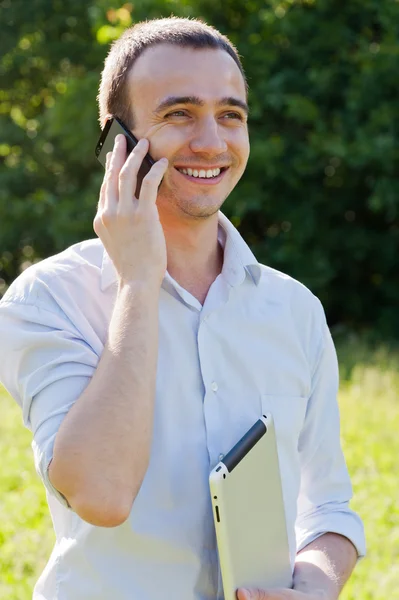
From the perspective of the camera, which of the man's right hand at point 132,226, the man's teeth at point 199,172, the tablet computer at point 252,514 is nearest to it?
the tablet computer at point 252,514

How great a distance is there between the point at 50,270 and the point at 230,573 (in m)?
0.74

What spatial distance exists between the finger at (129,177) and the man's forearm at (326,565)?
91 centimetres

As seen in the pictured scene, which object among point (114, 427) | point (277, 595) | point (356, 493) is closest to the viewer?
point (114, 427)

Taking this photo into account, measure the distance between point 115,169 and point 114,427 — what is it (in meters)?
0.62

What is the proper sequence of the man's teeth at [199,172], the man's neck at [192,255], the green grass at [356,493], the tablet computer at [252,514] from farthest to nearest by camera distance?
the green grass at [356,493] → the man's neck at [192,255] → the man's teeth at [199,172] → the tablet computer at [252,514]

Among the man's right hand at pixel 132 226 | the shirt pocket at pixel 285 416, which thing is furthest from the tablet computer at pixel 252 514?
the man's right hand at pixel 132 226

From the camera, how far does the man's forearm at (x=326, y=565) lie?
72.5 inches

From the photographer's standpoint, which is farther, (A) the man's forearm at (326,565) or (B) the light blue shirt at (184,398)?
(A) the man's forearm at (326,565)

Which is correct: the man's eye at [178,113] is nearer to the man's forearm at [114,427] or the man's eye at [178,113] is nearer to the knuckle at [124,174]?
the knuckle at [124,174]

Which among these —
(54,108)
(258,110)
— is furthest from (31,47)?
(258,110)

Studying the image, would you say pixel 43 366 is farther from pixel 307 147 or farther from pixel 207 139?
pixel 307 147

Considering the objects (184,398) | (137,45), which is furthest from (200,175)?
(184,398)

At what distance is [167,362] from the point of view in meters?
1.84

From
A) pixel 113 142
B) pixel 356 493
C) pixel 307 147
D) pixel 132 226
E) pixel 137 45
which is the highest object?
pixel 137 45
